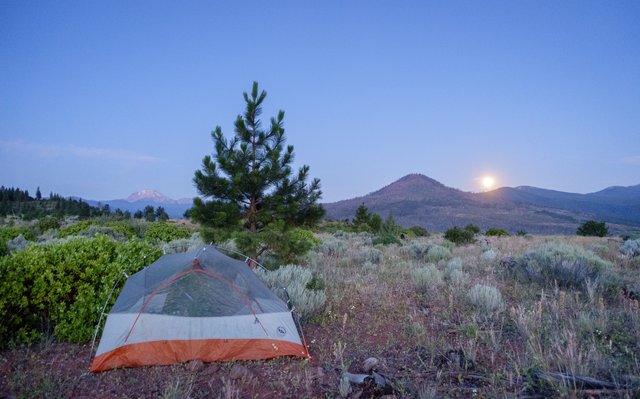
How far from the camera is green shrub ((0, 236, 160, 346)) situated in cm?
481

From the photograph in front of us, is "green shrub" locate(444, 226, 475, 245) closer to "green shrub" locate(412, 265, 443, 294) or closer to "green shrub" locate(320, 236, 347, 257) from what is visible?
"green shrub" locate(320, 236, 347, 257)

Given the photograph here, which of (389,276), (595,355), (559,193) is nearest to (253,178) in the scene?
(389,276)

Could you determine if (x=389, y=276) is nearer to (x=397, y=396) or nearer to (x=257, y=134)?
(x=257, y=134)

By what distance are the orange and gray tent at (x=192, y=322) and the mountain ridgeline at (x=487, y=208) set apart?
39.7m

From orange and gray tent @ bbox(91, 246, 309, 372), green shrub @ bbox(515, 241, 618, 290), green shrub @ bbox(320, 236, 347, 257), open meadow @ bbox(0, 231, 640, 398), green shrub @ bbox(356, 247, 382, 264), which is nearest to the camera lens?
open meadow @ bbox(0, 231, 640, 398)

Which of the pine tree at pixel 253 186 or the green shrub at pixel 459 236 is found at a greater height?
the pine tree at pixel 253 186

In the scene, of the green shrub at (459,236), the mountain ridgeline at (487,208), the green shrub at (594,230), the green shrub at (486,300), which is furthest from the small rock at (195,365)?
the mountain ridgeline at (487,208)

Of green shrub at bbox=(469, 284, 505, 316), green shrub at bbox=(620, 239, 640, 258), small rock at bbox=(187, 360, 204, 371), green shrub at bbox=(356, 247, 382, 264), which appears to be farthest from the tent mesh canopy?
green shrub at bbox=(620, 239, 640, 258)

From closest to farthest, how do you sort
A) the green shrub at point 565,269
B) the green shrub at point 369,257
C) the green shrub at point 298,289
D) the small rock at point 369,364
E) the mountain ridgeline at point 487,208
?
the small rock at point 369,364 < the green shrub at point 298,289 < the green shrub at point 565,269 < the green shrub at point 369,257 < the mountain ridgeline at point 487,208

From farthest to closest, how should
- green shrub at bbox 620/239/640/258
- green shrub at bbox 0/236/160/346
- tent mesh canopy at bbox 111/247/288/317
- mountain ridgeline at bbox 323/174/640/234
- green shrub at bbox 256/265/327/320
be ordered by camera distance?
1. mountain ridgeline at bbox 323/174/640/234
2. green shrub at bbox 620/239/640/258
3. green shrub at bbox 256/265/327/320
4. green shrub at bbox 0/236/160/346
5. tent mesh canopy at bbox 111/247/288/317

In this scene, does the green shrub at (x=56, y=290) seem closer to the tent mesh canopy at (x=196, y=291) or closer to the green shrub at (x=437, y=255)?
the tent mesh canopy at (x=196, y=291)

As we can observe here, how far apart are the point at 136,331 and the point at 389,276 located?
6.10 m

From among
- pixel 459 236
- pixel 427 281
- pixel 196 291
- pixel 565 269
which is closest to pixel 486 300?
pixel 427 281

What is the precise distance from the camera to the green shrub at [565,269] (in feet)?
24.7
